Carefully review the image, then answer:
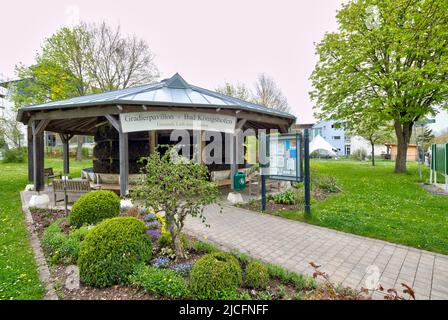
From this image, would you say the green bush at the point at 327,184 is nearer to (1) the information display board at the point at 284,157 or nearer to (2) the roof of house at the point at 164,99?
(2) the roof of house at the point at 164,99

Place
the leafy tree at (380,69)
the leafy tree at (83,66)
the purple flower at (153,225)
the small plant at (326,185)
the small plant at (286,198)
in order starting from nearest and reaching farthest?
the purple flower at (153,225) → the small plant at (286,198) → the small plant at (326,185) → the leafy tree at (380,69) → the leafy tree at (83,66)

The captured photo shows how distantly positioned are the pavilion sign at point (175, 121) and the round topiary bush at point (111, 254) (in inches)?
184

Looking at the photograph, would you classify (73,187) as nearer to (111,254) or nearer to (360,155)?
(111,254)

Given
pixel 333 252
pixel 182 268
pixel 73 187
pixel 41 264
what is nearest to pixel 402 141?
pixel 333 252

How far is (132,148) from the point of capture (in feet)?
34.4

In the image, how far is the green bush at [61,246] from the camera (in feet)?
12.8

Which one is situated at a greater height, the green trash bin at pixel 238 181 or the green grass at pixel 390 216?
the green trash bin at pixel 238 181

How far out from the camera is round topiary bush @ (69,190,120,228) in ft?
17.0

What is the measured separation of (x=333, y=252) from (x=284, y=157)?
10.4ft

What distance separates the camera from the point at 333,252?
14.1 ft

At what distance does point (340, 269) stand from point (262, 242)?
1.47m

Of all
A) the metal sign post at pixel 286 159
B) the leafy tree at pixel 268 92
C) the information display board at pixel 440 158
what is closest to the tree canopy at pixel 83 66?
the leafy tree at pixel 268 92
